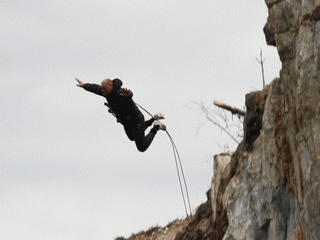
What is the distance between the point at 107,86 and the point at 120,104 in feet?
1.90

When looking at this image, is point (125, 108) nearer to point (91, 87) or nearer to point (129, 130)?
point (129, 130)

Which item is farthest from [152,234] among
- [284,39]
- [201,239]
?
[284,39]

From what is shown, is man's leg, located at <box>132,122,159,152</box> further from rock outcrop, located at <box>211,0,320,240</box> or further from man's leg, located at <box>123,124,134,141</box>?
rock outcrop, located at <box>211,0,320,240</box>

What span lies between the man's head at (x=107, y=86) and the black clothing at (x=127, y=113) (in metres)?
0.11

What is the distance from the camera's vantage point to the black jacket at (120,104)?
1129cm

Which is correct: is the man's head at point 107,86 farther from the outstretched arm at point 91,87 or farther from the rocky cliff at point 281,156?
the rocky cliff at point 281,156

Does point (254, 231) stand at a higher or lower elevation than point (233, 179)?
lower

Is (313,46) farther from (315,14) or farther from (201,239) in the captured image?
(201,239)

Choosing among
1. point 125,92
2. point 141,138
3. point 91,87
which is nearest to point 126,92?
point 125,92

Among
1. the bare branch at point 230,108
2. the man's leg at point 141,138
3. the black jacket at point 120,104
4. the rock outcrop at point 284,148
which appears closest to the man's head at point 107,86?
the black jacket at point 120,104

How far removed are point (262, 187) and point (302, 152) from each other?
2.71 metres

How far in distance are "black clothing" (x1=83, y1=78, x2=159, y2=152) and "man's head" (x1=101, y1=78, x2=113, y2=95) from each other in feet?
0.35

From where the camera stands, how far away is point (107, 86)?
36.4 ft

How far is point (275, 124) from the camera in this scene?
462 inches
